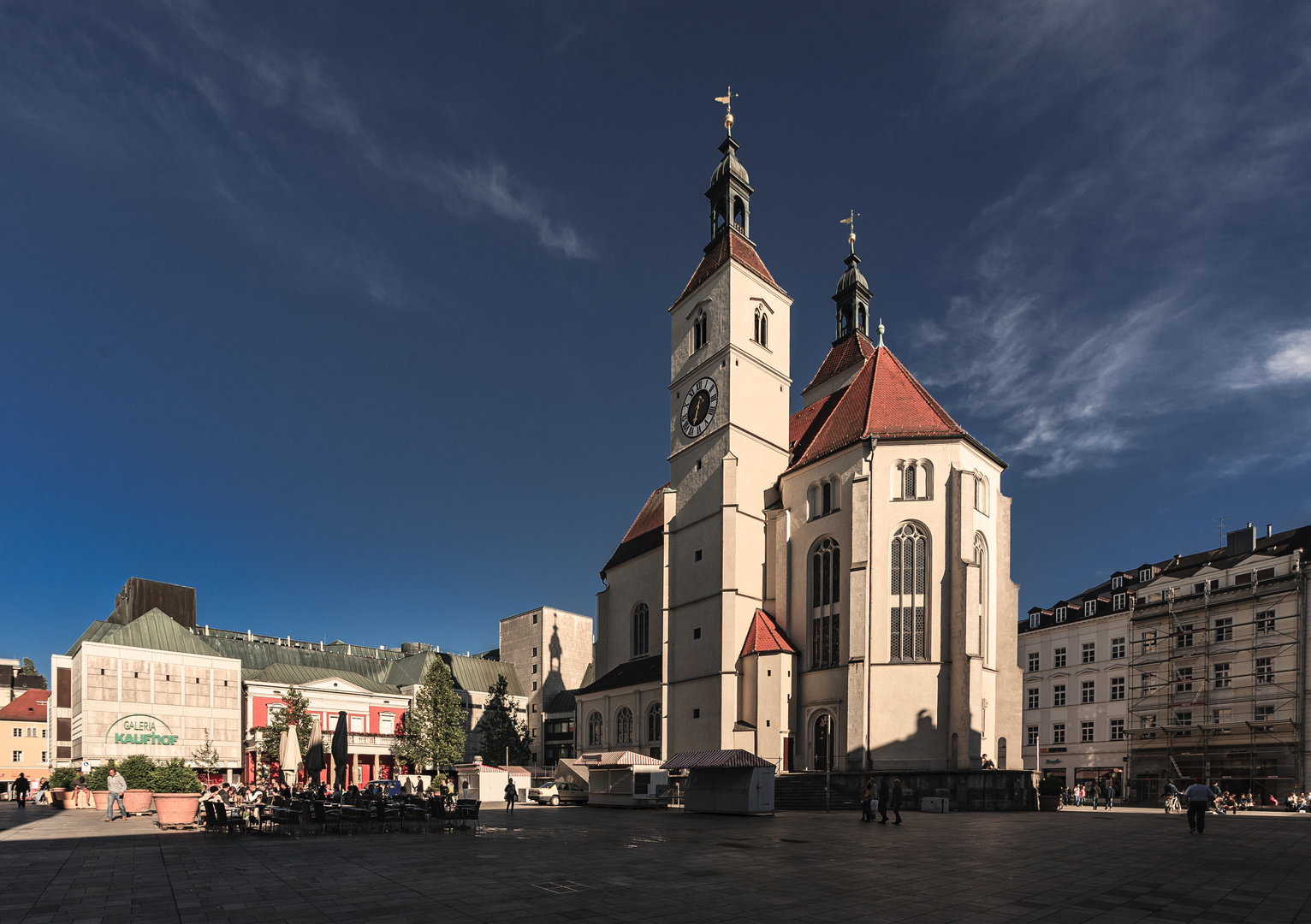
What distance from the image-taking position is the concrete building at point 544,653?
86.4m

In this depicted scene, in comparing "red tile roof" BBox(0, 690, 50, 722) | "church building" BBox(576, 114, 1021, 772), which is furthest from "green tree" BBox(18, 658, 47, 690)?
"church building" BBox(576, 114, 1021, 772)

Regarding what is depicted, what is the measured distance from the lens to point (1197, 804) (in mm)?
20438

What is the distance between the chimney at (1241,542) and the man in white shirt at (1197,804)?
38913 millimetres

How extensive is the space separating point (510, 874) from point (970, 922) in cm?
719

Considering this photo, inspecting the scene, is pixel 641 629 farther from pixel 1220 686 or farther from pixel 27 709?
pixel 27 709

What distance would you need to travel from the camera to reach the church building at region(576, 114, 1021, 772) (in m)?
34.5

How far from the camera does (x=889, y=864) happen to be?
47.9 ft

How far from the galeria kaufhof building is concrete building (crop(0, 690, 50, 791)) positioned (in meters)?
13.8

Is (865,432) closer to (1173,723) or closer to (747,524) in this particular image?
(747,524)

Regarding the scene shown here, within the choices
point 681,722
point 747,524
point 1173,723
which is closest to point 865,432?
point 747,524

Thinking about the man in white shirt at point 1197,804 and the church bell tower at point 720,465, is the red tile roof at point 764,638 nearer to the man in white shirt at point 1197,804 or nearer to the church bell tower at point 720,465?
the church bell tower at point 720,465

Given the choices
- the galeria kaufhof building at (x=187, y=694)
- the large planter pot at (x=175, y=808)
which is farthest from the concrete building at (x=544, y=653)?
the large planter pot at (x=175, y=808)

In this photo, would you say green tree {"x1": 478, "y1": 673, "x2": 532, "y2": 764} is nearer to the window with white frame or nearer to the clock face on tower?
the clock face on tower

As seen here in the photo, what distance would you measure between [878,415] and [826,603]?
9326 millimetres
